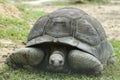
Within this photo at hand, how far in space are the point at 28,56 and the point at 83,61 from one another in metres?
0.72

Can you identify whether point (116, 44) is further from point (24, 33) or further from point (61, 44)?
point (61, 44)

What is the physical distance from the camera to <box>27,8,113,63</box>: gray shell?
527 centimetres

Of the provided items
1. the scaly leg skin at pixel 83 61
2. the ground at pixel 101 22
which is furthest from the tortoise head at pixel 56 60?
the ground at pixel 101 22

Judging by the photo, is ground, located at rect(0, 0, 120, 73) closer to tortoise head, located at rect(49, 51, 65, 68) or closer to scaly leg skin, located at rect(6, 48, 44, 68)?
scaly leg skin, located at rect(6, 48, 44, 68)

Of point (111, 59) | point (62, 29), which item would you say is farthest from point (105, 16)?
point (62, 29)

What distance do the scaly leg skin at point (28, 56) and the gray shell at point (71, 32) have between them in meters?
0.13

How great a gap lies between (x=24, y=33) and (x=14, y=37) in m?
0.56

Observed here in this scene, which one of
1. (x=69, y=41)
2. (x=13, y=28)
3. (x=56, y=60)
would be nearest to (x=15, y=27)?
(x=13, y=28)

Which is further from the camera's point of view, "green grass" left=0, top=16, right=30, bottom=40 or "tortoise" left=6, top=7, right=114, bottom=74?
"green grass" left=0, top=16, right=30, bottom=40

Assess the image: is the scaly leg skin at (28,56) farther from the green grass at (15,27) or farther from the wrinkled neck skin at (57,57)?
the green grass at (15,27)

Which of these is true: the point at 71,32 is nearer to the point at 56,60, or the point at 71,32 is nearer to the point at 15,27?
the point at 56,60

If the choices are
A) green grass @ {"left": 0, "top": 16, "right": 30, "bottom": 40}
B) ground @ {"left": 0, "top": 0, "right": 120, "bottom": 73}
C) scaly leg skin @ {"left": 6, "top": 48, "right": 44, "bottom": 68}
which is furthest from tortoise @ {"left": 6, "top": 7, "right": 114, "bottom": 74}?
green grass @ {"left": 0, "top": 16, "right": 30, "bottom": 40}

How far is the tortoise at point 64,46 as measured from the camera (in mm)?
5199

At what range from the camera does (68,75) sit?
5375mm
